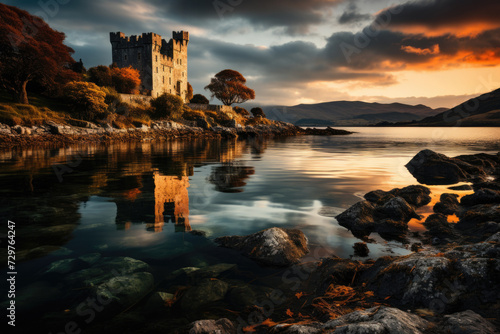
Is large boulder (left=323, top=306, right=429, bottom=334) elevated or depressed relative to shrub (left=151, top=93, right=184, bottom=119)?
depressed

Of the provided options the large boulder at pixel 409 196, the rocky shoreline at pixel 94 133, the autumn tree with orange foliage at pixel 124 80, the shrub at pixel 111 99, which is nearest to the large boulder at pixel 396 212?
the large boulder at pixel 409 196

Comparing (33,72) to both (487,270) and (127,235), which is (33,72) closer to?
(127,235)

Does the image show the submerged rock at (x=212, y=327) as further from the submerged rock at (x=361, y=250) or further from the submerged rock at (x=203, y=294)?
the submerged rock at (x=361, y=250)

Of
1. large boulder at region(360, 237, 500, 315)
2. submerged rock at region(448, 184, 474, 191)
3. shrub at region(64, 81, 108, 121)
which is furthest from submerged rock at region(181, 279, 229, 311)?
shrub at region(64, 81, 108, 121)

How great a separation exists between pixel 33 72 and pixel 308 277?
51325 millimetres

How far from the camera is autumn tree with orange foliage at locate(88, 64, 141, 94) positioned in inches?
2303

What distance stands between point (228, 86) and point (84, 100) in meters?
Result: 53.6

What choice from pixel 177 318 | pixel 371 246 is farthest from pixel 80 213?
pixel 371 246

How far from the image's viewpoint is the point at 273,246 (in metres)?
6.24

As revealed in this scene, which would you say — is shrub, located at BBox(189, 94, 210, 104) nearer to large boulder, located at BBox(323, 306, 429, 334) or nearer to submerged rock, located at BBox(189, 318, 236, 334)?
submerged rock, located at BBox(189, 318, 236, 334)

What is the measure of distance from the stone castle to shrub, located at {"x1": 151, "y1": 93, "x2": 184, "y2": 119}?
10.6m

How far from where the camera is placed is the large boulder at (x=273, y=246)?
19.9ft

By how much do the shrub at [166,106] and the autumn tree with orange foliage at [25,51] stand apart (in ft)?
61.7

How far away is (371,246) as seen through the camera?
6879 millimetres
